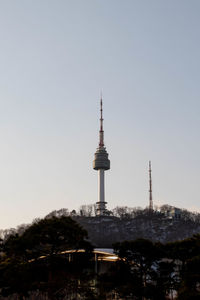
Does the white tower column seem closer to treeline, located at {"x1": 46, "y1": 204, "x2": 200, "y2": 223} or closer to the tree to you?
treeline, located at {"x1": 46, "y1": 204, "x2": 200, "y2": 223}

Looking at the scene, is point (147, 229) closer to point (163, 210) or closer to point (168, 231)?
point (168, 231)

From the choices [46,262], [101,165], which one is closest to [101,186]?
[101,165]

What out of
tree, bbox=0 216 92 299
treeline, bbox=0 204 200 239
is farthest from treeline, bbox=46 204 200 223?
tree, bbox=0 216 92 299

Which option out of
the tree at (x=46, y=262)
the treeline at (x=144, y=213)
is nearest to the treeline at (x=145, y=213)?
the treeline at (x=144, y=213)

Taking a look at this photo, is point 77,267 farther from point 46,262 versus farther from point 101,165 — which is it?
point 101,165

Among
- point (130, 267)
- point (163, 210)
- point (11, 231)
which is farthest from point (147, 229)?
point (130, 267)
